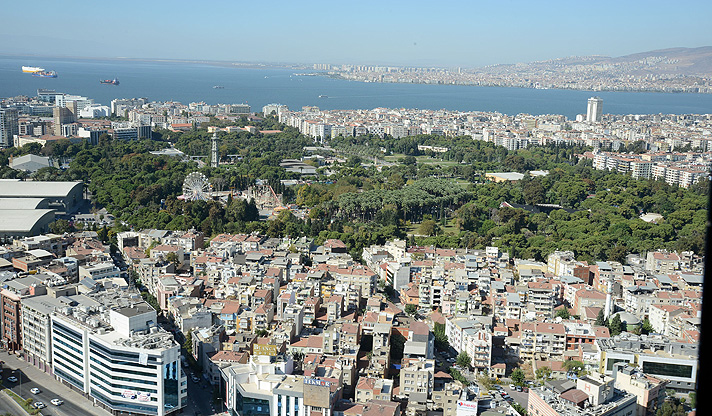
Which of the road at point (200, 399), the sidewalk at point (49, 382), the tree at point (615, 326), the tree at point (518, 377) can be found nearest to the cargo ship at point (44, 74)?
the sidewalk at point (49, 382)

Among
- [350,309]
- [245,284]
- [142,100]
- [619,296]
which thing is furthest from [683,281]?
[142,100]

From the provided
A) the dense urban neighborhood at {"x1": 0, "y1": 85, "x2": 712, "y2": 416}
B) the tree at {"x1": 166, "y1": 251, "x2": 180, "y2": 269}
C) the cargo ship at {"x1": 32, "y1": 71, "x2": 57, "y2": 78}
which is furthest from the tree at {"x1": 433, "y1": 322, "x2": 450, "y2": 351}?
the cargo ship at {"x1": 32, "y1": 71, "x2": 57, "y2": 78}

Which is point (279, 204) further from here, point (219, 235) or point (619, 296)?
point (619, 296)

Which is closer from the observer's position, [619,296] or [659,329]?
[659,329]

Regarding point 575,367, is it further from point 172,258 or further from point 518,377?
point 172,258

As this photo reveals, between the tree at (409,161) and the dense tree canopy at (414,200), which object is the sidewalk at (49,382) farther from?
the tree at (409,161)

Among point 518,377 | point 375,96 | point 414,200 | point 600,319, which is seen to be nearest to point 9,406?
point 518,377

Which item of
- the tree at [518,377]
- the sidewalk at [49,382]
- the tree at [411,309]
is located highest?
the tree at [411,309]
